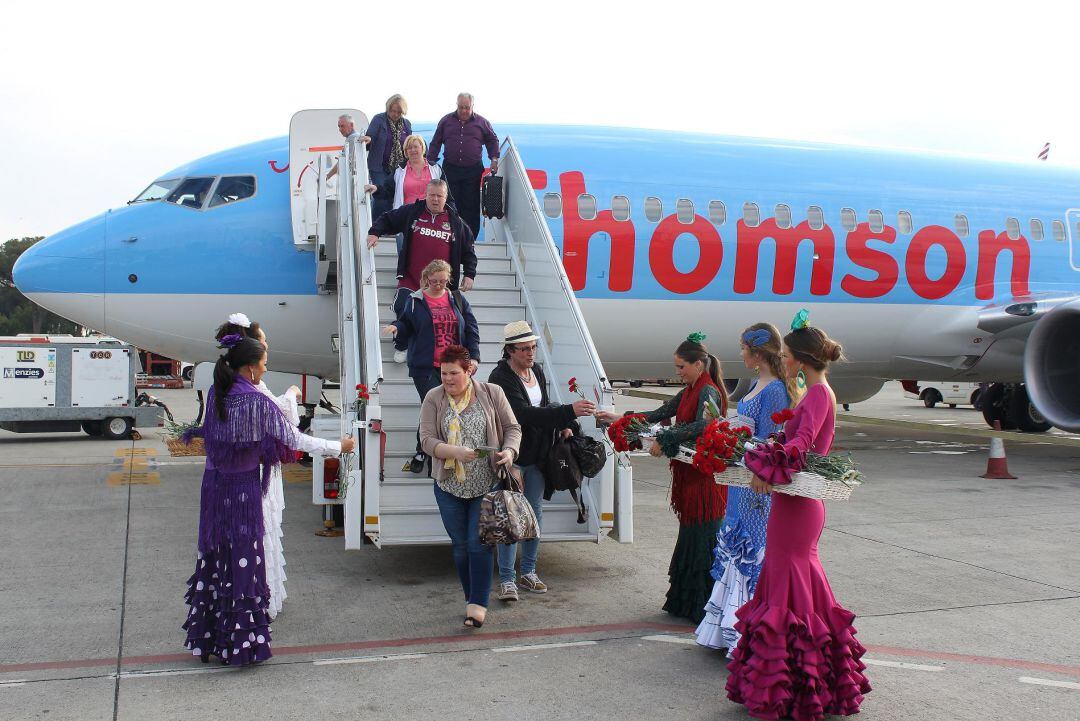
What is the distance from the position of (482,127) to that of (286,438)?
15.9 ft

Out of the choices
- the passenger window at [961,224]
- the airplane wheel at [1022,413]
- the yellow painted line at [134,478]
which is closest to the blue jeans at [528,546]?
the yellow painted line at [134,478]

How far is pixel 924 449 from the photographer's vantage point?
1453 centimetres

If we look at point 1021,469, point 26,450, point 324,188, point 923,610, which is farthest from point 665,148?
point 26,450

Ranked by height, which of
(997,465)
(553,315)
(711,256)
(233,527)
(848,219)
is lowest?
(997,465)

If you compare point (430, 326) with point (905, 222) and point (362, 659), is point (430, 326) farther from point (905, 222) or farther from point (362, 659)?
→ point (905, 222)

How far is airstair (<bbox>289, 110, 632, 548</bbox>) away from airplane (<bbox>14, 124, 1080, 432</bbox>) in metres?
0.75

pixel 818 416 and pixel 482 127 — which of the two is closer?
pixel 818 416

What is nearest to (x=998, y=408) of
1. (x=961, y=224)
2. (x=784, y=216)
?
(x=961, y=224)

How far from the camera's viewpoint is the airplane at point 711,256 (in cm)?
954

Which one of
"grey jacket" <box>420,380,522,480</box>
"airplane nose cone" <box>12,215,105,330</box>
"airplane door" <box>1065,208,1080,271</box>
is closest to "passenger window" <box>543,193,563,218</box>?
"airplane nose cone" <box>12,215,105,330</box>

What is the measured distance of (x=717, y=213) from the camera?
36.4ft

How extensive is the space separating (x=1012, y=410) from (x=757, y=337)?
16478 mm

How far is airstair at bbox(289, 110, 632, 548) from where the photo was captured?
5.98m

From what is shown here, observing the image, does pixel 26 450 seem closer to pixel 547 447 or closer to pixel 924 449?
pixel 547 447
